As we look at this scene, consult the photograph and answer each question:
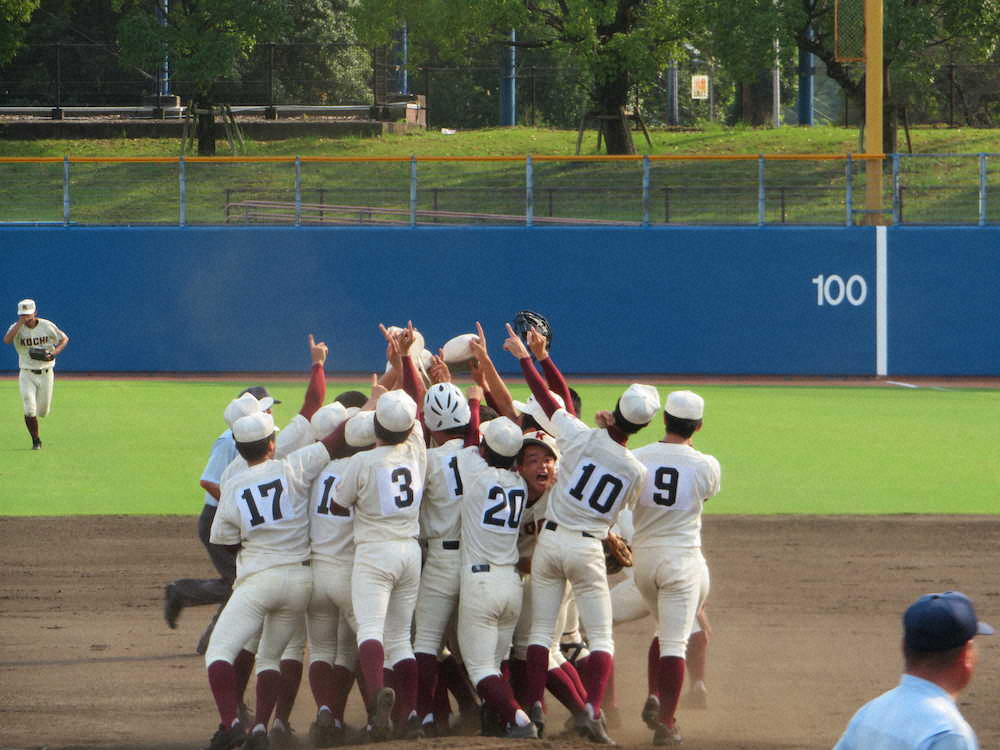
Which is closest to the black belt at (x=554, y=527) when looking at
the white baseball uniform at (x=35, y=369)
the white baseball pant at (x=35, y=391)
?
the white baseball pant at (x=35, y=391)

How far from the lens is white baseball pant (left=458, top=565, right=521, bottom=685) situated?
790 cm

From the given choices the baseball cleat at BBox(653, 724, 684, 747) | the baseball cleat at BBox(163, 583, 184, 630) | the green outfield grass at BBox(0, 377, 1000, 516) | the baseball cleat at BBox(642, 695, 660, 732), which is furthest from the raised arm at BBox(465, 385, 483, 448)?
the green outfield grass at BBox(0, 377, 1000, 516)

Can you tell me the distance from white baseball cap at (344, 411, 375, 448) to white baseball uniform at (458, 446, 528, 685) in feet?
1.95

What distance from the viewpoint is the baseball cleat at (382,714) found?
24.4ft

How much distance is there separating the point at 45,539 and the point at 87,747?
18.5 feet

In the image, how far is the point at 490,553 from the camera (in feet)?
26.4

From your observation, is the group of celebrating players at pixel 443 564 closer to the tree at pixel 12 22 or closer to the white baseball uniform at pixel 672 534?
the white baseball uniform at pixel 672 534

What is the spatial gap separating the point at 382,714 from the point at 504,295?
20427 mm

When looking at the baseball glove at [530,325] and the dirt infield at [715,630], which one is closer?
the dirt infield at [715,630]

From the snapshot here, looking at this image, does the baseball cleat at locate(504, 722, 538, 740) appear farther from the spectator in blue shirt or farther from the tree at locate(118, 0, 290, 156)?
the tree at locate(118, 0, 290, 156)

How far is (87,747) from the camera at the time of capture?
8.00m

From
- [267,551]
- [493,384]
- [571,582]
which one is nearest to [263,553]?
[267,551]

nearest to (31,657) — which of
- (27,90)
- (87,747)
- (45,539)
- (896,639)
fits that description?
(87,747)

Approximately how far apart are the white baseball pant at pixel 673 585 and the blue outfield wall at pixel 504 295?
18898 millimetres
